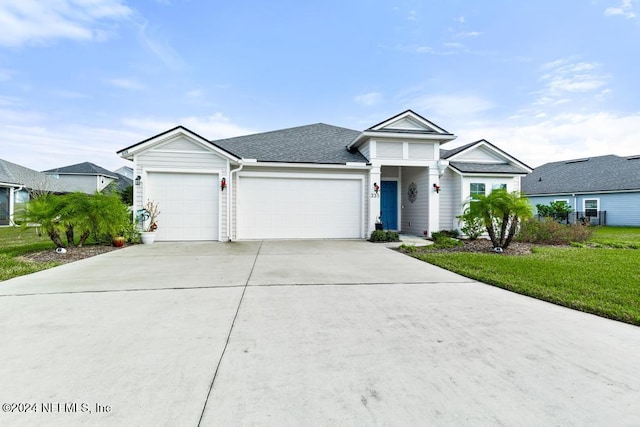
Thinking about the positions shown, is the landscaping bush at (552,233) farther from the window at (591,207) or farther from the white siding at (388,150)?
the window at (591,207)

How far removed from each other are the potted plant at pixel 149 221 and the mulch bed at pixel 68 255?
1114mm

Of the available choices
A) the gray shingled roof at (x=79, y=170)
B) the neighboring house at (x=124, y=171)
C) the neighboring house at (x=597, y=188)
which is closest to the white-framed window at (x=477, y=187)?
the neighboring house at (x=597, y=188)

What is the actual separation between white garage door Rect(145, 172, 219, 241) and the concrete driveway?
5.81 metres

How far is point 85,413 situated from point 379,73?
15486 mm

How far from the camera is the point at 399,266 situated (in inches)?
250

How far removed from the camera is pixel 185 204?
410 inches

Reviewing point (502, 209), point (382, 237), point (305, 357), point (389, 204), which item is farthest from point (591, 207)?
point (305, 357)

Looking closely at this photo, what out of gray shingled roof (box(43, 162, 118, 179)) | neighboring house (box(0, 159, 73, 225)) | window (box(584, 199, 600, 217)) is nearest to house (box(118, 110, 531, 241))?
neighboring house (box(0, 159, 73, 225))

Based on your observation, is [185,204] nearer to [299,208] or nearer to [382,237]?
[299,208]

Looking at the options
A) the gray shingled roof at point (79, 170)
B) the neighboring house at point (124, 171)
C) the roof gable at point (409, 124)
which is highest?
the neighboring house at point (124, 171)

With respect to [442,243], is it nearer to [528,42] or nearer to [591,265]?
[591,265]

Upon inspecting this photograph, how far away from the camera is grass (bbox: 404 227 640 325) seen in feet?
12.6

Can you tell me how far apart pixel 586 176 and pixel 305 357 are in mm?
28274

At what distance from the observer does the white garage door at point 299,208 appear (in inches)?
439
